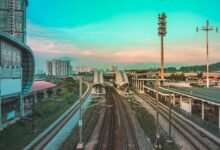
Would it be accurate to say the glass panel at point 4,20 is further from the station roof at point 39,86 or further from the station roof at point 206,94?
the station roof at point 206,94

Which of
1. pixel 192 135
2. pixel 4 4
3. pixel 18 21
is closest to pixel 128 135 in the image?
pixel 192 135

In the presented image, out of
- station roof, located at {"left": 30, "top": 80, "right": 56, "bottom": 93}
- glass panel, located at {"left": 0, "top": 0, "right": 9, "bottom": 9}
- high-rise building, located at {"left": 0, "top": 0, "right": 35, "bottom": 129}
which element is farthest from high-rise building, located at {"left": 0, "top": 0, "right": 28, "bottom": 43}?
high-rise building, located at {"left": 0, "top": 0, "right": 35, "bottom": 129}

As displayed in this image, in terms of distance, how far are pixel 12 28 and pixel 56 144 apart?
75.0 metres

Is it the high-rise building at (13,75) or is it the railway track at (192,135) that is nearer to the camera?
the railway track at (192,135)

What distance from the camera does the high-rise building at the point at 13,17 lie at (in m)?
84.3

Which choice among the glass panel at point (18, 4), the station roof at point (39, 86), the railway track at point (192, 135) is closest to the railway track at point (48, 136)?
the railway track at point (192, 135)

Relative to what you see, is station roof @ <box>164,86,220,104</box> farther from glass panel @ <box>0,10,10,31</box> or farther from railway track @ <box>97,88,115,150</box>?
glass panel @ <box>0,10,10,31</box>

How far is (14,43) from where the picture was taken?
116 feet

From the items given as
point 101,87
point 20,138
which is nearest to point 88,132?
point 20,138

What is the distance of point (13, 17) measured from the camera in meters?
87.1

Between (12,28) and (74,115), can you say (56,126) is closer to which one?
(74,115)

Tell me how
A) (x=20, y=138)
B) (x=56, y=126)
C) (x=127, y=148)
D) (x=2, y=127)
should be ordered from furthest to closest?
(x=56, y=126)
(x=2, y=127)
(x=20, y=138)
(x=127, y=148)

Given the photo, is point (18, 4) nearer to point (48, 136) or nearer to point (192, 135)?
point (48, 136)

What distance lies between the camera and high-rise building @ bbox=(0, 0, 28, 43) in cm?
8431
